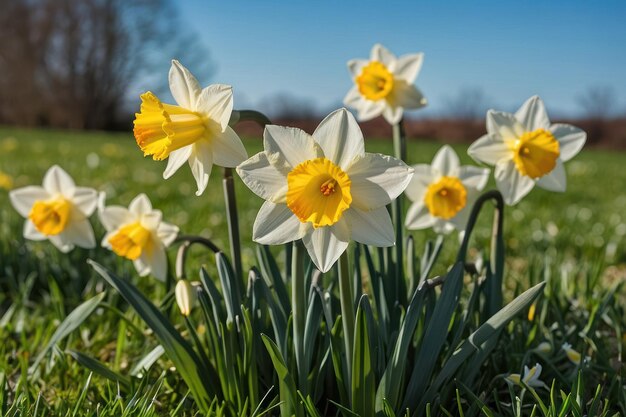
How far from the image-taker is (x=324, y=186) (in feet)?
4.45

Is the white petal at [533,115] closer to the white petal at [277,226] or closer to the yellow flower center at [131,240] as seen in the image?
the white petal at [277,226]

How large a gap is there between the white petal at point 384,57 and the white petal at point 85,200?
1143mm

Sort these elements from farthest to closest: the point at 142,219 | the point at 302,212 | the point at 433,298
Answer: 1. the point at 142,219
2. the point at 433,298
3. the point at 302,212

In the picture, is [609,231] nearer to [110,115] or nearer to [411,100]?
[411,100]

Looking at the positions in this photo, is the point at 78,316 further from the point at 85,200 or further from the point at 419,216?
the point at 419,216

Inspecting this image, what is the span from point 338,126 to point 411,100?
95 centimetres

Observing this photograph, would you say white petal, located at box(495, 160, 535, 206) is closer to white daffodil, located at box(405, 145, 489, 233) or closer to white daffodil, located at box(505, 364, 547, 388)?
white daffodil, located at box(405, 145, 489, 233)

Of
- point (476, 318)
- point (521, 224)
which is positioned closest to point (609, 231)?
point (521, 224)

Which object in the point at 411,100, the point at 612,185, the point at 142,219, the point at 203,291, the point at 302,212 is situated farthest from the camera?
the point at 612,185

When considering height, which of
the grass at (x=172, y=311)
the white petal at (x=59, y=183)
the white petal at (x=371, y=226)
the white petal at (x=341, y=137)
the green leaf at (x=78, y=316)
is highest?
the white petal at (x=341, y=137)

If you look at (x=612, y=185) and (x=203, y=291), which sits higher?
(x=203, y=291)

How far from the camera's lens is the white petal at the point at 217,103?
1415 mm

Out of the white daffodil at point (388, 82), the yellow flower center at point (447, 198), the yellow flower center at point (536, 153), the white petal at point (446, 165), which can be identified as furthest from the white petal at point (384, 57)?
the yellow flower center at point (536, 153)

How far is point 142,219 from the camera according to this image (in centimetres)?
208
